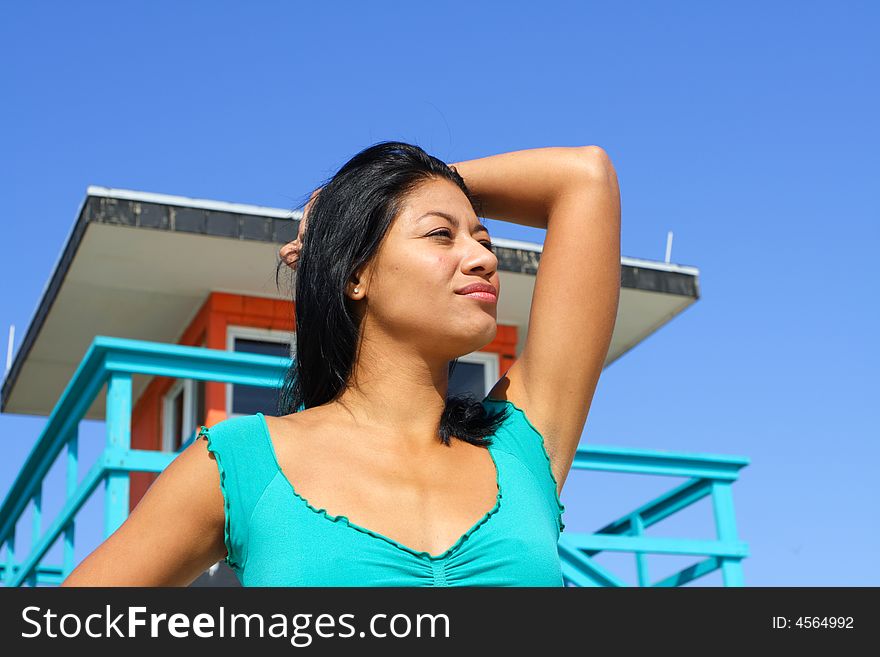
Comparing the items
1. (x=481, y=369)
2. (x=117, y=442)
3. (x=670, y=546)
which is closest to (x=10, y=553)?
(x=117, y=442)

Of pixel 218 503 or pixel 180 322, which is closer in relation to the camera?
pixel 218 503

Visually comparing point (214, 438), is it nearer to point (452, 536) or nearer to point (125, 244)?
point (452, 536)

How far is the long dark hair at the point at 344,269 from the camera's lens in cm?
A: 201

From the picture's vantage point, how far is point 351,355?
6.69 ft

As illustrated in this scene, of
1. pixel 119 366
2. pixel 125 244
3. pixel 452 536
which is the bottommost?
pixel 452 536

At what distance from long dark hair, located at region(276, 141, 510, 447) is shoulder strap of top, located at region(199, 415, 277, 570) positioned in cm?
27

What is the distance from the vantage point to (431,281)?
1932 mm

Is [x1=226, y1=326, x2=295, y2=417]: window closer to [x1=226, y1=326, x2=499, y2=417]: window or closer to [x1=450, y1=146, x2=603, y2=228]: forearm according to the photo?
[x1=226, y1=326, x2=499, y2=417]: window

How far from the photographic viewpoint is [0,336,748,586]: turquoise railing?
18.2 feet

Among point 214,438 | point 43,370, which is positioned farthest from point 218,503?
point 43,370

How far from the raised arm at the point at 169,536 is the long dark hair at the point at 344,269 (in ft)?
1.18

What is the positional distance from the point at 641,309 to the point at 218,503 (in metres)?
7.96
